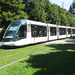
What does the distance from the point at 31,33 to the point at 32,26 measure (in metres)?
0.89

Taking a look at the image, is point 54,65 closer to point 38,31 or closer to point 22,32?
point 22,32

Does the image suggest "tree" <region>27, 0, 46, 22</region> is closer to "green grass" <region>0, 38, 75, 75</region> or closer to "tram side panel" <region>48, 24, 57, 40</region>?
"tram side panel" <region>48, 24, 57, 40</region>

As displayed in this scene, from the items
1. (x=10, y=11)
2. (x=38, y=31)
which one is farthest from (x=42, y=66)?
(x=10, y=11)

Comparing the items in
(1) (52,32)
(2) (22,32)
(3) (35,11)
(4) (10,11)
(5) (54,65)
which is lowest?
(5) (54,65)

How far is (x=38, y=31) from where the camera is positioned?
1594 centimetres

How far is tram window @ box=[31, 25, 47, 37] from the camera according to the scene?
1481 cm

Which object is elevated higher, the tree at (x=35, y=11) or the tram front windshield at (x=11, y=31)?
the tree at (x=35, y=11)

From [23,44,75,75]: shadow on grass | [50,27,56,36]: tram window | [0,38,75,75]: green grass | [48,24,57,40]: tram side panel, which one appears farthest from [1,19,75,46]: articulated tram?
[23,44,75,75]: shadow on grass

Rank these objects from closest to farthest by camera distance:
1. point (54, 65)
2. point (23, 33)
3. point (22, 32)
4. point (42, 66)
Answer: point (42, 66)
point (54, 65)
point (22, 32)
point (23, 33)

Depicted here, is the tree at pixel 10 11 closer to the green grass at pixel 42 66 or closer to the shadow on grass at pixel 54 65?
the green grass at pixel 42 66

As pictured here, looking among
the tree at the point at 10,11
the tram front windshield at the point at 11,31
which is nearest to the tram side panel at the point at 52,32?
the tree at the point at 10,11

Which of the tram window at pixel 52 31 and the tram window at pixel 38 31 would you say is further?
the tram window at pixel 52 31

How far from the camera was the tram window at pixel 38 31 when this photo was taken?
14811 mm

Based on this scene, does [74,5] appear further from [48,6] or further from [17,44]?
[48,6]
